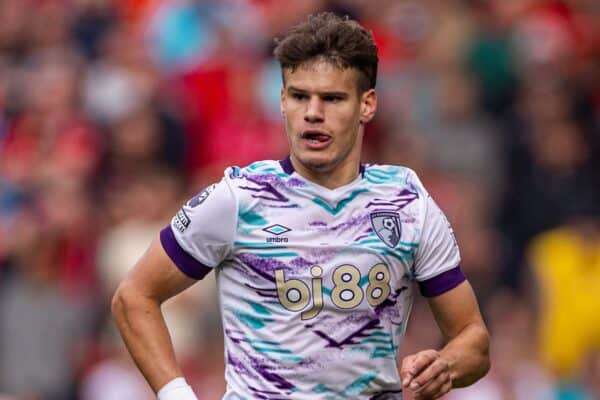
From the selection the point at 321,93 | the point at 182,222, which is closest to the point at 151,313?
the point at 182,222

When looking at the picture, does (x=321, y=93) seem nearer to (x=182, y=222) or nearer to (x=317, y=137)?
(x=317, y=137)

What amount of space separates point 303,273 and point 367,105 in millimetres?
707

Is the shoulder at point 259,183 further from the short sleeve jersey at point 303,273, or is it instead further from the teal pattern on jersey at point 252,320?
the teal pattern on jersey at point 252,320

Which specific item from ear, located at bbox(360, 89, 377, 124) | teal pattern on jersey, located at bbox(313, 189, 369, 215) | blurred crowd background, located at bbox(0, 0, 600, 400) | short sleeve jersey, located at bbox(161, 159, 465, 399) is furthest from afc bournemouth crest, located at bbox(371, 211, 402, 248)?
blurred crowd background, located at bbox(0, 0, 600, 400)

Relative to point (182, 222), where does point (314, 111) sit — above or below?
above

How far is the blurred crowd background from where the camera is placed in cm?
1247

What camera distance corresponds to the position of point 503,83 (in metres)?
14.8

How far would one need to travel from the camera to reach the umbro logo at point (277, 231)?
6.74 m

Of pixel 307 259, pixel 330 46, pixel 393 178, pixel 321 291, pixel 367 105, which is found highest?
pixel 330 46

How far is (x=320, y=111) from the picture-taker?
6.68m

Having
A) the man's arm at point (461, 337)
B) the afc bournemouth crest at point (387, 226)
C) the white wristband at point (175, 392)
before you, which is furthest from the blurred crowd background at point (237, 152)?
the afc bournemouth crest at point (387, 226)

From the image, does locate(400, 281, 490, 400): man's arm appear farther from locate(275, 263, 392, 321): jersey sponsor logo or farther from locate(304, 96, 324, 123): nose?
locate(304, 96, 324, 123): nose

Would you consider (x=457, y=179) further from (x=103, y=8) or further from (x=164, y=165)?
(x=103, y=8)

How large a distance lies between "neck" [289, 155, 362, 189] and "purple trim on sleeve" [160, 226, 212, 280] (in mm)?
515
